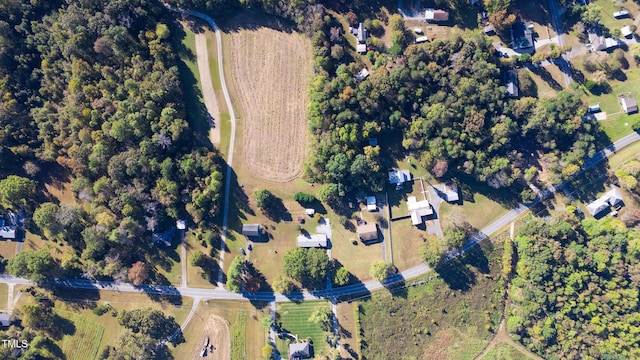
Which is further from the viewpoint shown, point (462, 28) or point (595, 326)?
point (462, 28)

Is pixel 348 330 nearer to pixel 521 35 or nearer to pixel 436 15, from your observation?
pixel 436 15

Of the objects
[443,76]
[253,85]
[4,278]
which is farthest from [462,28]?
[4,278]

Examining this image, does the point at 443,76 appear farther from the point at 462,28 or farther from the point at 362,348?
the point at 362,348

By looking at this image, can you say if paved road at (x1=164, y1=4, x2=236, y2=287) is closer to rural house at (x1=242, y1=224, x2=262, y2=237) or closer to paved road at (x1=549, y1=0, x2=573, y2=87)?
rural house at (x1=242, y1=224, x2=262, y2=237)

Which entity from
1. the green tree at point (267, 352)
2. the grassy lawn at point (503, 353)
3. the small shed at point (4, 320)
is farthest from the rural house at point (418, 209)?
the small shed at point (4, 320)

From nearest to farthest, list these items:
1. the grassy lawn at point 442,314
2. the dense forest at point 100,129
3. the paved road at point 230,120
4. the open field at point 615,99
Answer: the dense forest at point 100,129 → the grassy lawn at point 442,314 → the paved road at point 230,120 → the open field at point 615,99

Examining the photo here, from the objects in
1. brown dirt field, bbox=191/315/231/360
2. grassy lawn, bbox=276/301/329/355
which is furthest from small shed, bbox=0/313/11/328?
grassy lawn, bbox=276/301/329/355

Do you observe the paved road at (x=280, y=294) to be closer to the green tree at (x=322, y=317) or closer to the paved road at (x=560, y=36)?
the green tree at (x=322, y=317)
